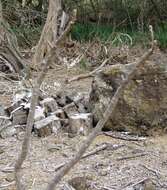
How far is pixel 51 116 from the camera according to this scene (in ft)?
12.0

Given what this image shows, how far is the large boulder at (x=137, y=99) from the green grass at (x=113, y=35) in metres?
2.50

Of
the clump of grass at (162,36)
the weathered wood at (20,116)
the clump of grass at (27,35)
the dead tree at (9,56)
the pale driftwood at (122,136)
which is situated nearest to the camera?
the pale driftwood at (122,136)

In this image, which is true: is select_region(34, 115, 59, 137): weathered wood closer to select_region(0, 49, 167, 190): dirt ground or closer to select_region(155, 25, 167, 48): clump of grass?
select_region(0, 49, 167, 190): dirt ground

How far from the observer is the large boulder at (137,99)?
11.9ft

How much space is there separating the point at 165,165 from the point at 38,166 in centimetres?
68

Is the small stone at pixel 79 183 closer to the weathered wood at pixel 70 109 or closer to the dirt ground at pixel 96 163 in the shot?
the dirt ground at pixel 96 163

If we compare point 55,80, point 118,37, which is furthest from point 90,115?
point 118,37

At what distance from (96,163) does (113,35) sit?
3.72 m

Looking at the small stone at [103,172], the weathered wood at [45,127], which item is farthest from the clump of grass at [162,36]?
the small stone at [103,172]

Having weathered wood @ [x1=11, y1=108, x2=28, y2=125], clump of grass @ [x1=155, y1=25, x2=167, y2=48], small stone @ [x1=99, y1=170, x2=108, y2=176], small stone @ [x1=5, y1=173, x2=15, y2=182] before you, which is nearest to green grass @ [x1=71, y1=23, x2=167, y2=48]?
clump of grass @ [x1=155, y1=25, x2=167, y2=48]

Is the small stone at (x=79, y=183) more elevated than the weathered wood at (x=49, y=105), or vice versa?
the weathered wood at (x=49, y=105)

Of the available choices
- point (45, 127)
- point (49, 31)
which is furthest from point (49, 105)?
point (49, 31)

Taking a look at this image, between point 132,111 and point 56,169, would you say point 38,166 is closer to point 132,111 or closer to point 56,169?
point 56,169

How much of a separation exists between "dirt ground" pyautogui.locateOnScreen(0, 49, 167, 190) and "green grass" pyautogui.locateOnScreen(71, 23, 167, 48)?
9.58 ft
